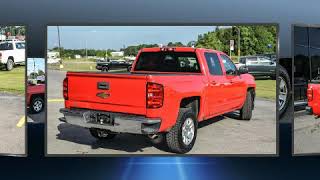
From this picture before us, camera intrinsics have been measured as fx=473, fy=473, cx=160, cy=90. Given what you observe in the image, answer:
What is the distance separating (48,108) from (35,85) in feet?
1.07

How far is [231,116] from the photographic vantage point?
6.02 meters

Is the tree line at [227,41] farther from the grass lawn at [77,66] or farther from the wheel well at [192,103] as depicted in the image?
the wheel well at [192,103]

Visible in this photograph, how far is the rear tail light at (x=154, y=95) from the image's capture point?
5.06 meters

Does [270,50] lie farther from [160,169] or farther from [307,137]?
[160,169]

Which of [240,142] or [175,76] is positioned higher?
[175,76]

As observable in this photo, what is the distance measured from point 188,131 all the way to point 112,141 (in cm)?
92

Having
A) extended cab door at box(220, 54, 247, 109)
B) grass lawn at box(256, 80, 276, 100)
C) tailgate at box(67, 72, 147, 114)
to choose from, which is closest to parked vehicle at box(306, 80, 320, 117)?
grass lawn at box(256, 80, 276, 100)

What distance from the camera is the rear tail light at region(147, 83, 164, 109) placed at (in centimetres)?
506

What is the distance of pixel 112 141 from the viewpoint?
5684 millimetres

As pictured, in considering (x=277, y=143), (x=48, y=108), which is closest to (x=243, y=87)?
(x=277, y=143)

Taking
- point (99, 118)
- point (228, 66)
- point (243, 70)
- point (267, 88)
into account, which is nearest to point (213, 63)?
point (228, 66)

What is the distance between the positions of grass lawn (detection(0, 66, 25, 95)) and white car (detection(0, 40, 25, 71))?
76mm

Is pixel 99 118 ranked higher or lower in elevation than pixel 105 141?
higher

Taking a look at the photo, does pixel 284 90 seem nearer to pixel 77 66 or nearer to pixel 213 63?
pixel 213 63
